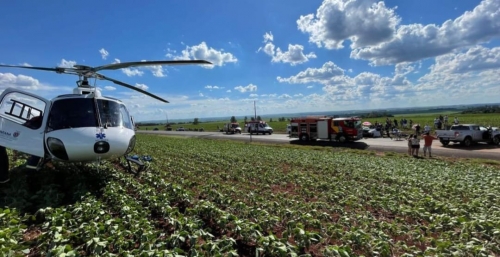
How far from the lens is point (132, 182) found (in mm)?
8414

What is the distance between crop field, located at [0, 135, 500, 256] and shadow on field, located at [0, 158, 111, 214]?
38 mm

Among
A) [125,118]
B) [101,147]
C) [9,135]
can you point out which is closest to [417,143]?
[125,118]

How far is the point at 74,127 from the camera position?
743 centimetres

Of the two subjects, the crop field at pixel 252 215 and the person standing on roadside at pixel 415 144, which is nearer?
the crop field at pixel 252 215

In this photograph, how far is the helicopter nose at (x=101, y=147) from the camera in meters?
7.44

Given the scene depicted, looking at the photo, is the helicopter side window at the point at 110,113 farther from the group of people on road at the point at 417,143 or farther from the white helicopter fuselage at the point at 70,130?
the group of people on road at the point at 417,143

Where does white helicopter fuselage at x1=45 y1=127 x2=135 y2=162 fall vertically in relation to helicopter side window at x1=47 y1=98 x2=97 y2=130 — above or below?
below

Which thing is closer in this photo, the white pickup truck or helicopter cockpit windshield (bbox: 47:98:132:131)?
helicopter cockpit windshield (bbox: 47:98:132:131)

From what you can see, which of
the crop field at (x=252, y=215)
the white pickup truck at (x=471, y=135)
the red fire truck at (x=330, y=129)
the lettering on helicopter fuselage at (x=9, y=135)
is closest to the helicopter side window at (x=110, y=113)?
the crop field at (x=252, y=215)

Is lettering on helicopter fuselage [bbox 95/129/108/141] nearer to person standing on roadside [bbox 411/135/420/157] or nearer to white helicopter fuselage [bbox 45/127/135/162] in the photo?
white helicopter fuselage [bbox 45/127/135/162]

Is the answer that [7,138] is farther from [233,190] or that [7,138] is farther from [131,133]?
[233,190]

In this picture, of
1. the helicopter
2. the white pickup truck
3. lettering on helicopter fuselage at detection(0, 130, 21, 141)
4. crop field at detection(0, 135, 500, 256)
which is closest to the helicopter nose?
the helicopter

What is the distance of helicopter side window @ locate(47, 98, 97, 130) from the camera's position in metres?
7.50

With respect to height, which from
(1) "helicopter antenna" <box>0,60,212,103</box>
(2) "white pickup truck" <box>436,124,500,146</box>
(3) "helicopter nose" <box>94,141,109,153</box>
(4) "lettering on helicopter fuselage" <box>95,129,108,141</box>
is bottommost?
(2) "white pickup truck" <box>436,124,500,146</box>
